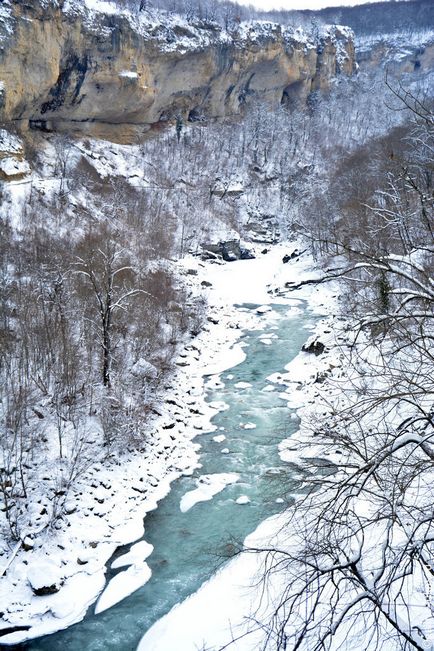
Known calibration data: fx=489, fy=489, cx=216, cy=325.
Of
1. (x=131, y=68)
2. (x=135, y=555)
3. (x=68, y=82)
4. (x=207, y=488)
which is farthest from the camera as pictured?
(x=131, y=68)

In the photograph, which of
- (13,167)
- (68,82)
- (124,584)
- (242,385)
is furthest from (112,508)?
(68,82)

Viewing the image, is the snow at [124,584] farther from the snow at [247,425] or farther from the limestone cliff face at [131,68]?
the limestone cliff face at [131,68]

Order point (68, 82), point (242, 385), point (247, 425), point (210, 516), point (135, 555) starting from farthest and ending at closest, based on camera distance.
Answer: point (68, 82)
point (242, 385)
point (247, 425)
point (210, 516)
point (135, 555)

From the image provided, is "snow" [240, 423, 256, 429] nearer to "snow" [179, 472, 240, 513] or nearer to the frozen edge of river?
the frozen edge of river

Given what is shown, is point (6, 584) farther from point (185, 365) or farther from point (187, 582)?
point (185, 365)

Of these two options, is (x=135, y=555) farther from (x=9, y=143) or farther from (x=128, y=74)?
(x=128, y=74)
